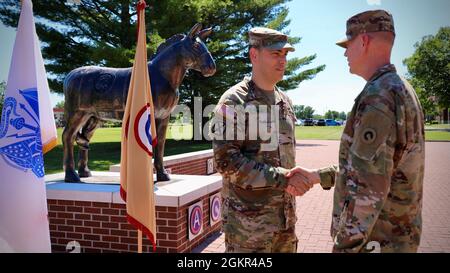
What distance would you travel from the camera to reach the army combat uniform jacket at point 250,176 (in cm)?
249

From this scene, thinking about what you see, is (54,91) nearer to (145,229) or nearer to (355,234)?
(145,229)

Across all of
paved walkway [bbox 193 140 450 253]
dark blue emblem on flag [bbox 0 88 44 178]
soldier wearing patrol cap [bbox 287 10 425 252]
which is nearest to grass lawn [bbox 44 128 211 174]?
paved walkway [bbox 193 140 450 253]

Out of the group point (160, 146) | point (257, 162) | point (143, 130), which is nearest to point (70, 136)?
point (160, 146)

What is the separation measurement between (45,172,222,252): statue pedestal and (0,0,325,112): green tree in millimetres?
10237

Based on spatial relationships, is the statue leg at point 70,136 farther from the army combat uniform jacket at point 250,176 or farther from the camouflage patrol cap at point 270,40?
the camouflage patrol cap at point 270,40

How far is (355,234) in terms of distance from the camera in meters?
1.75

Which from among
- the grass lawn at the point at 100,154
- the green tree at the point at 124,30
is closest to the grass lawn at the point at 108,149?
the grass lawn at the point at 100,154

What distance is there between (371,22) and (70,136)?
4460 millimetres

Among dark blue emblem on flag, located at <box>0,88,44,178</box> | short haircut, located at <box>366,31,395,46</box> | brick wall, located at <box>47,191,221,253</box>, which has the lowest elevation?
brick wall, located at <box>47,191,221,253</box>

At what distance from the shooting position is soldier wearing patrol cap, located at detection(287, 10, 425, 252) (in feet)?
5.81

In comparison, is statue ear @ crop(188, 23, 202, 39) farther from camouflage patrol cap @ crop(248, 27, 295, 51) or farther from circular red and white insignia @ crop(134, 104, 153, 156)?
camouflage patrol cap @ crop(248, 27, 295, 51)

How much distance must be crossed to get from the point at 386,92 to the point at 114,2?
1700 centimetres

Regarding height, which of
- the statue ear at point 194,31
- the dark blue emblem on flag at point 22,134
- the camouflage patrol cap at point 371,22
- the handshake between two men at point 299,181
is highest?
the statue ear at point 194,31

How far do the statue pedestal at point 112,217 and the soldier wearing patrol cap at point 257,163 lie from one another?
173 cm
